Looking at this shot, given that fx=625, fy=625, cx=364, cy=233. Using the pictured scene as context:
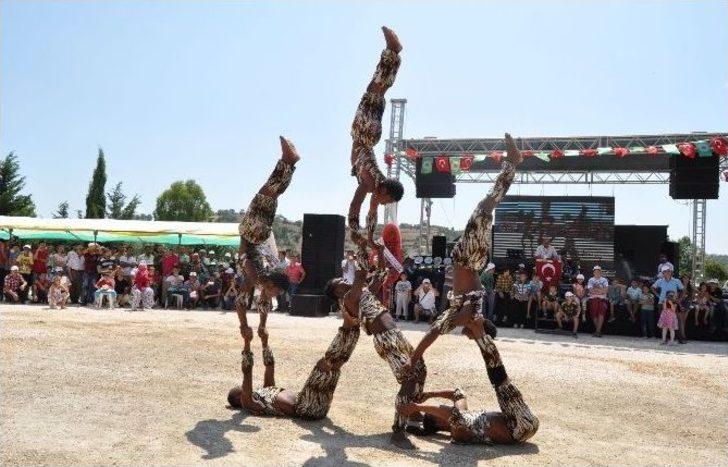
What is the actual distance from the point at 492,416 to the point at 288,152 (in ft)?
8.88

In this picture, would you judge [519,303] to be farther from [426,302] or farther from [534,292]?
[426,302]

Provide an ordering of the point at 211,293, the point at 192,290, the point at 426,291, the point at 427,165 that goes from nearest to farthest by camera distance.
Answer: the point at 426,291, the point at 192,290, the point at 211,293, the point at 427,165

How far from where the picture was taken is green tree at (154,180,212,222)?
51.6 m

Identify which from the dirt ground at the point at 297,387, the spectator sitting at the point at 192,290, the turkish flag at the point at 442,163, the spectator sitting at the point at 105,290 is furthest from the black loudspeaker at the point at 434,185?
the dirt ground at the point at 297,387

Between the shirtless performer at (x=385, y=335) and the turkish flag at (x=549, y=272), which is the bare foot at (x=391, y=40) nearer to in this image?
the shirtless performer at (x=385, y=335)

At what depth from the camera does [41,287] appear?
15719 millimetres

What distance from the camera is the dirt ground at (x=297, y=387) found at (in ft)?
13.5

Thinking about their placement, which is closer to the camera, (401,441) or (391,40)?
(401,441)

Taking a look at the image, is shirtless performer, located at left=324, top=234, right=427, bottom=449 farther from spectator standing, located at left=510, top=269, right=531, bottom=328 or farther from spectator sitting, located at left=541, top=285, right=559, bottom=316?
spectator standing, located at left=510, top=269, right=531, bottom=328

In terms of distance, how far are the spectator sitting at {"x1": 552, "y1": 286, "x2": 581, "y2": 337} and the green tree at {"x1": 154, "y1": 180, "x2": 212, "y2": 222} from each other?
41774 mm

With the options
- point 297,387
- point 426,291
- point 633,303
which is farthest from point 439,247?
point 297,387

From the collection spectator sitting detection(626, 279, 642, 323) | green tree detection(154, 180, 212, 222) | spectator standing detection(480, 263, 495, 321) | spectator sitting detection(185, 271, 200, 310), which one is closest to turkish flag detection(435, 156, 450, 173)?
spectator standing detection(480, 263, 495, 321)

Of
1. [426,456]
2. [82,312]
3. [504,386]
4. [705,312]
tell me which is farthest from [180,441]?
[705,312]

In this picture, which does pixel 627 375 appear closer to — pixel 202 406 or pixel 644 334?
pixel 202 406
